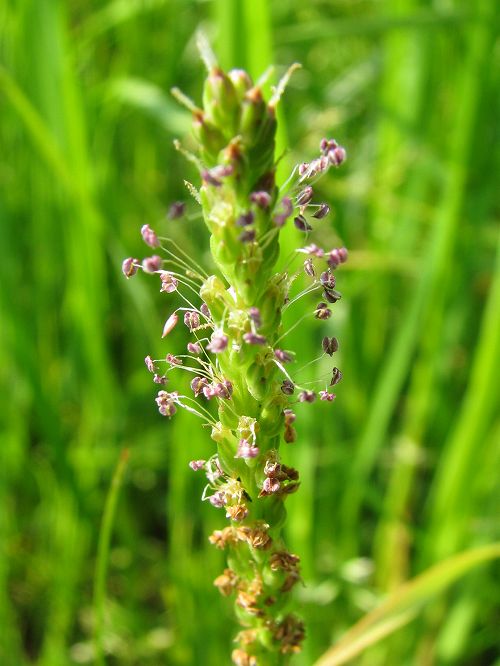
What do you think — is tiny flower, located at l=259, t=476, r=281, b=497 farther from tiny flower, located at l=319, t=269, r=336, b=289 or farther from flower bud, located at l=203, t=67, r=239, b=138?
flower bud, located at l=203, t=67, r=239, b=138

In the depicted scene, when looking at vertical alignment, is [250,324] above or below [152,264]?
below

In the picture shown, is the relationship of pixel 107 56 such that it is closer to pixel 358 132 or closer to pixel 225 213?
pixel 358 132

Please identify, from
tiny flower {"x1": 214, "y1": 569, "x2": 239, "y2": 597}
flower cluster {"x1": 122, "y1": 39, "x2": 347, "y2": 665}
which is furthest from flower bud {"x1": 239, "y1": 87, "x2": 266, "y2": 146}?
tiny flower {"x1": 214, "y1": 569, "x2": 239, "y2": 597}

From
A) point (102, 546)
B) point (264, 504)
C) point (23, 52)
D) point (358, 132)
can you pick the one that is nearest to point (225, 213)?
point (264, 504)

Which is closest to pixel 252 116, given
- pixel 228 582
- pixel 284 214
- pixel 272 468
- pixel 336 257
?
pixel 284 214

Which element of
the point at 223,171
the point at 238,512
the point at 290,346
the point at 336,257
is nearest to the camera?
the point at 223,171

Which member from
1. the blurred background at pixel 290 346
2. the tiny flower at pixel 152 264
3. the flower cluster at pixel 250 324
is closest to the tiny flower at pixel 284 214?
the flower cluster at pixel 250 324

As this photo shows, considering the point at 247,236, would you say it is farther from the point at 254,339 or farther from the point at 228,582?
the point at 228,582
